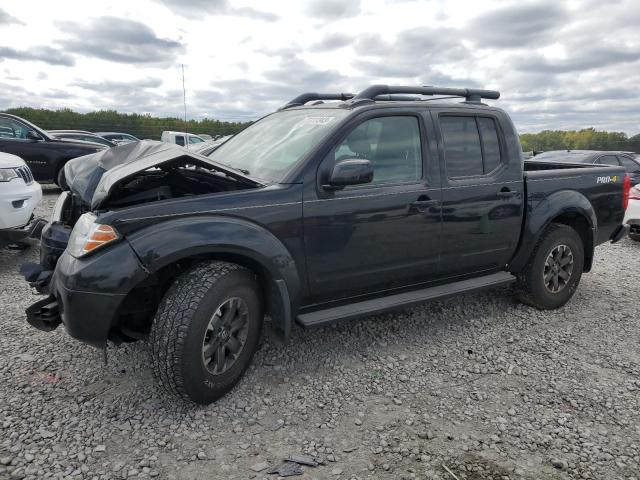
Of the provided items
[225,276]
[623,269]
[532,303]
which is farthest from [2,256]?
[623,269]

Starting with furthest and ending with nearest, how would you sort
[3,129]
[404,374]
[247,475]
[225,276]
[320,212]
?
[3,129]
[404,374]
[320,212]
[225,276]
[247,475]

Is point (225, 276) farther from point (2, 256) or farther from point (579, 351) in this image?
point (2, 256)

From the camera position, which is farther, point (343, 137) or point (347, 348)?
point (347, 348)

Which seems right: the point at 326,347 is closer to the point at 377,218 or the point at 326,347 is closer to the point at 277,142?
the point at 377,218

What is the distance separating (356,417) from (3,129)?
388 inches

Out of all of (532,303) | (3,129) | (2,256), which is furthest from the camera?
(3,129)

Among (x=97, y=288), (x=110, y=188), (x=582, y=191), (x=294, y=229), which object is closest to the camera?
(x=97, y=288)

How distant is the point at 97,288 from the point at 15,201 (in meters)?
3.48

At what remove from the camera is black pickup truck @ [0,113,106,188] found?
969cm

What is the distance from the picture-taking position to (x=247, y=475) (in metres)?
2.43

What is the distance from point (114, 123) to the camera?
1064 inches

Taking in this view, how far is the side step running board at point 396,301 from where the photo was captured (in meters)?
3.25

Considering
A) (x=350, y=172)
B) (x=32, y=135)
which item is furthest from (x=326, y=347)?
(x=32, y=135)

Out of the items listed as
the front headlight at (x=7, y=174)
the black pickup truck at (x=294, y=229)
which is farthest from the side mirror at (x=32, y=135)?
the black pickup truck at (x=294, y=229)
